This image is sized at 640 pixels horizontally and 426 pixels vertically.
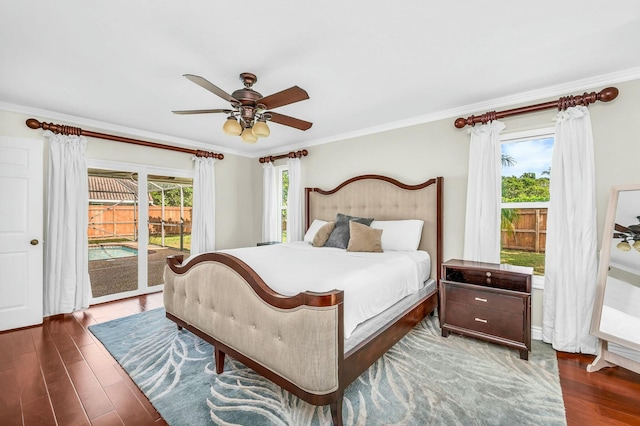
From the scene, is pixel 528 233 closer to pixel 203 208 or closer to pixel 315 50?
pixel 315 50

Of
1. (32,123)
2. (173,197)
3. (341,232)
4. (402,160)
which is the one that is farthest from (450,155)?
(32,123)

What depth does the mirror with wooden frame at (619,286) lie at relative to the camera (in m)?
2.12

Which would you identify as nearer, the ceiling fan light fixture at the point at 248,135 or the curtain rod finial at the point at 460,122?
the ceiling fan light fixture at the point at 248,135

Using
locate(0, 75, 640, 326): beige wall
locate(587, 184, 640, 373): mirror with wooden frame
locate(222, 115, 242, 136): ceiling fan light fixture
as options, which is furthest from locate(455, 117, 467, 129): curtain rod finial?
locate(222, 115, 242, 136): ceiling fan light fixture

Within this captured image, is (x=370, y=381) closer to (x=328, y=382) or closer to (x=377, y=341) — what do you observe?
(x=377, y=341)

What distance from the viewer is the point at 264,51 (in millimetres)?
2057

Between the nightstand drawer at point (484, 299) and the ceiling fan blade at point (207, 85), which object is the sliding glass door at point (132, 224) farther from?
the nightstand drawer at point (484, 299)

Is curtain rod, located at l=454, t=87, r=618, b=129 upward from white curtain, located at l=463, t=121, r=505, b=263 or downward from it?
upward

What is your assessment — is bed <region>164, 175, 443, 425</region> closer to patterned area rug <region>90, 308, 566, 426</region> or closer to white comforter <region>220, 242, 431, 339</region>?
white comforter <region>220, 242, 431, 339</region>

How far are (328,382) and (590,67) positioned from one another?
3127 millimetres

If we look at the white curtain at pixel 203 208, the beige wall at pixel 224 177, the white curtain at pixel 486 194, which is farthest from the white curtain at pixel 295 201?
the white curtain at pixel 486 194

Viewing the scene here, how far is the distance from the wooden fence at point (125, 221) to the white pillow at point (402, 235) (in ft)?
10.7

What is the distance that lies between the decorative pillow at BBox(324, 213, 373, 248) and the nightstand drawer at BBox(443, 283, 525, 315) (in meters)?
1.19

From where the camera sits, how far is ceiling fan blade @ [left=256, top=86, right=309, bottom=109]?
2016mm
